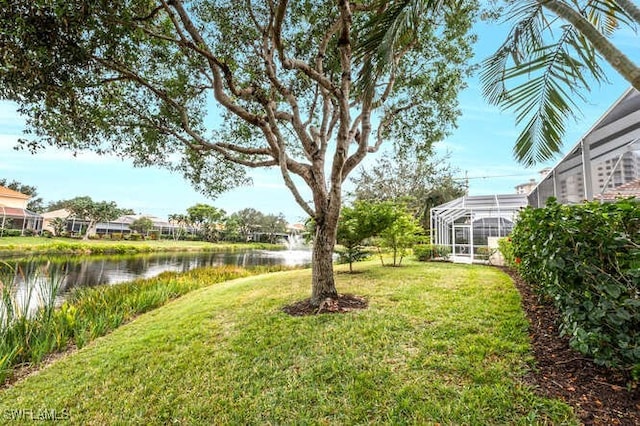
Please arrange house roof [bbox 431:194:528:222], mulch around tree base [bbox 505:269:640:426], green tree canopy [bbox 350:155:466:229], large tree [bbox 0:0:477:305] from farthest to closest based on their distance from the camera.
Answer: green tree canopy [bbox 350:155:466:229], house roof [bbox 431:194:528:222], large tree [bbox 0:0:477:305], mulch around tree base [bbox 505:269:640:426]

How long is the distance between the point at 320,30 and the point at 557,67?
480cm

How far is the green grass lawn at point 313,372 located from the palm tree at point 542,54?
7.47 feet

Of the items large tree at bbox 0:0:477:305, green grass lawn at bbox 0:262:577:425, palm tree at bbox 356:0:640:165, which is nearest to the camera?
palm tree at bbox 356:0:640:165

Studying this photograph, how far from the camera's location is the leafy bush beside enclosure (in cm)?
195

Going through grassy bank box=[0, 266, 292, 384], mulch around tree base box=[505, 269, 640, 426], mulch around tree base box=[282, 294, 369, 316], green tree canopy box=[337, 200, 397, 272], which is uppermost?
green tree canopy box=[337, 200, 397, 272]

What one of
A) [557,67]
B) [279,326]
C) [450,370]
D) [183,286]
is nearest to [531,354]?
[450,370]

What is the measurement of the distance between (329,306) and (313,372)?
187 cm

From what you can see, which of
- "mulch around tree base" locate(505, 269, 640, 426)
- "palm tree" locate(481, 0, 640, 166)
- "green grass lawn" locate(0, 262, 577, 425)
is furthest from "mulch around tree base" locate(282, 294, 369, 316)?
"palm tree" locate(481, 0, 640, 166)

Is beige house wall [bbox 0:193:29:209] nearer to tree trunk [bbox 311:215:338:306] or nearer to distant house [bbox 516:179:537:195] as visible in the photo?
tree trunk [bbox 311:215:338:306]

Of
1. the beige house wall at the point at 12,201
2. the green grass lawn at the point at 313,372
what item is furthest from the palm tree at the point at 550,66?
the beige house wall at the point at 12,201

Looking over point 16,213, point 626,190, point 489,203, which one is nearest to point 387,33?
point 626,190

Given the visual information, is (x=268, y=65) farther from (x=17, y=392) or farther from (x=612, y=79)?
(x=17, y=392)

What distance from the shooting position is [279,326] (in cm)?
431

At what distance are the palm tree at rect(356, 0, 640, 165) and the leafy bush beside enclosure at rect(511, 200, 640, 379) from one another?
33.2 inches
